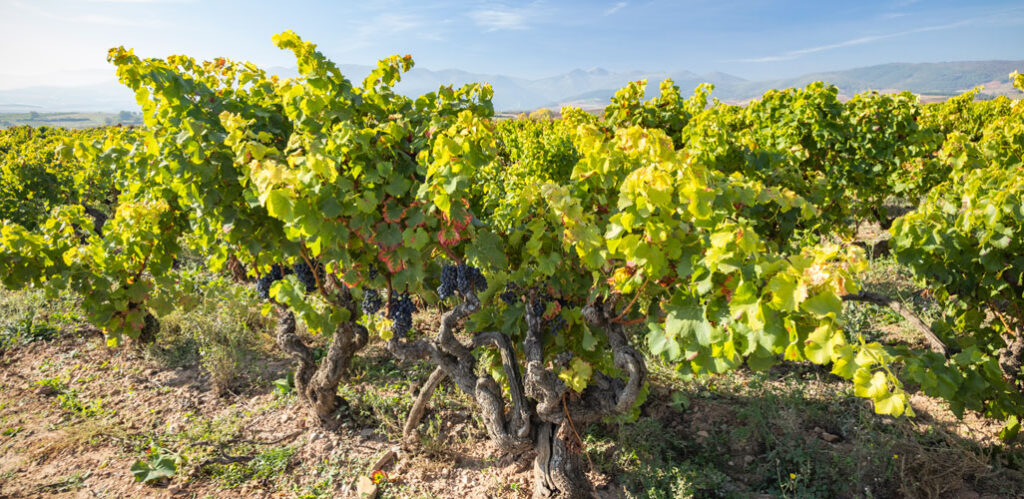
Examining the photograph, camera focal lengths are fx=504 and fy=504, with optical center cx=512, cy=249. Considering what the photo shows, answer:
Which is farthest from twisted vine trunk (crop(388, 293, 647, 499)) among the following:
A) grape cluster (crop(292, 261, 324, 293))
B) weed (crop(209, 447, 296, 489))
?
weed (crop(209, 447, 296, 489))

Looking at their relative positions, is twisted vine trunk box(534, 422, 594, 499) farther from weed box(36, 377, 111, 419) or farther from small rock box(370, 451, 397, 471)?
weed box(36, 377, 111, 419)

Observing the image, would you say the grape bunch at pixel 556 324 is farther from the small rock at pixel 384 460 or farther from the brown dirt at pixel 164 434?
the small rock at pixel 384 460

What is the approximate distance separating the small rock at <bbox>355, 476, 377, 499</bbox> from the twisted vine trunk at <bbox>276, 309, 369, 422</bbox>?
2.80 feet

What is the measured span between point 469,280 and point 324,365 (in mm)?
1803

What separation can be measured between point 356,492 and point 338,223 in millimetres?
1815

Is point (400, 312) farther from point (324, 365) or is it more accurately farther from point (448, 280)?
point (324, 365)

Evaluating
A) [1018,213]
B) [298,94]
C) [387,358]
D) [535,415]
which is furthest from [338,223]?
[1018,213]

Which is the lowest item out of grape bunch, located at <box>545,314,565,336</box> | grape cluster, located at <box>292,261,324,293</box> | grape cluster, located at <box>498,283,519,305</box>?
grape bunch, located at <box>545,314,565,336</box>

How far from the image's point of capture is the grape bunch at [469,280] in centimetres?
266

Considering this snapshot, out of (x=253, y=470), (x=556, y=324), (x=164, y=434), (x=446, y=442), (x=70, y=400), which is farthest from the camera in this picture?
(x=70, y=400)

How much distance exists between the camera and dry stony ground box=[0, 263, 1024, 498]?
3.11 m

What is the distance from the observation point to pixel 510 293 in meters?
2.98

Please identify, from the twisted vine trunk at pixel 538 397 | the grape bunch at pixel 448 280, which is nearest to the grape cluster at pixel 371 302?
the twisted vine trunk at pixel 538 397

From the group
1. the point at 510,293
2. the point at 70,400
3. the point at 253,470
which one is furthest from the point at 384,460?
the point at 70,400
